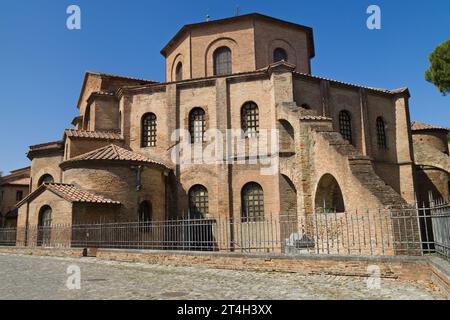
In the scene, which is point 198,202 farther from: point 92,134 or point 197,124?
point 92,134

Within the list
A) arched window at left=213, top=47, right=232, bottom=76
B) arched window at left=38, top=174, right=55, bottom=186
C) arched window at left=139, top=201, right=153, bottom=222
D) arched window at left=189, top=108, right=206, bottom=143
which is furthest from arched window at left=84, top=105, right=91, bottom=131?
arched window at left=139, top=201, right=153, bottom=222

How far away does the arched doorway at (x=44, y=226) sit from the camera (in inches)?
688

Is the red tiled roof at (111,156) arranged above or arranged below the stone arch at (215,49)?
below

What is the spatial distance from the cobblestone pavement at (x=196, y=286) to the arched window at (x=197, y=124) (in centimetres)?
1069

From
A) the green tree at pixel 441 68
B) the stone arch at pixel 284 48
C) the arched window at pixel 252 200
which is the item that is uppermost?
the stone arch at pixel 284 48

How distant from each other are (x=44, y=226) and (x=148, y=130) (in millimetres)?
7437

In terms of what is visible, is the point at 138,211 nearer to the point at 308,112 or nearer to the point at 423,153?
the point at 308,112

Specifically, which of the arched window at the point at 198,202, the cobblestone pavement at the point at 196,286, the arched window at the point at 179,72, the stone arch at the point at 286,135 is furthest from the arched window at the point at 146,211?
the arched window at the point at 179,72

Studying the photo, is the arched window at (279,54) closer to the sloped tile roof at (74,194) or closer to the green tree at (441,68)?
the green tree at (441,68)

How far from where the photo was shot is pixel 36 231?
1798 centimetres

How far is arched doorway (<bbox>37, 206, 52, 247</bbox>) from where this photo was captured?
17.5 metres

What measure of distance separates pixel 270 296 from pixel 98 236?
34.8ft

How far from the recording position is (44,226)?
17.9m
